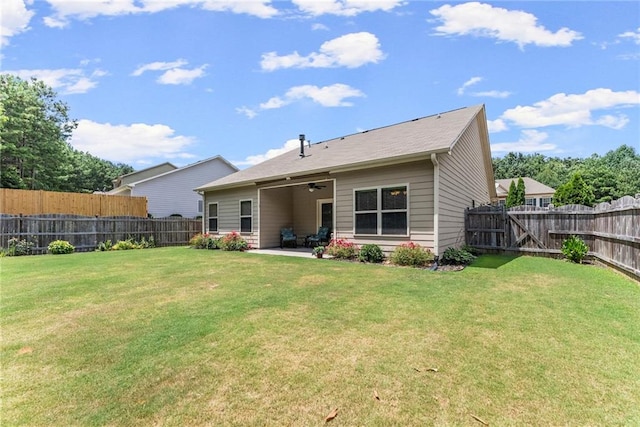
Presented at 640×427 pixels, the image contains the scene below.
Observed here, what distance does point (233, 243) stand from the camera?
484 inches

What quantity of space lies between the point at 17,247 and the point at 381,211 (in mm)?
13135

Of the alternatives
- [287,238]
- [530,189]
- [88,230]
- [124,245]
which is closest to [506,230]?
[287,238]

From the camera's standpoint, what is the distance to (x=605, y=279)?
233 inches

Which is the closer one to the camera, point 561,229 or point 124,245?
point 561,229

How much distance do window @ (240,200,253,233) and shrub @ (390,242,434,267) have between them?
6992mm

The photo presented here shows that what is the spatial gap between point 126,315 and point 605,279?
26.9 ft

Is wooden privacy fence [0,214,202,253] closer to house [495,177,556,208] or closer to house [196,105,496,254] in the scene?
house [196,105,496,254]

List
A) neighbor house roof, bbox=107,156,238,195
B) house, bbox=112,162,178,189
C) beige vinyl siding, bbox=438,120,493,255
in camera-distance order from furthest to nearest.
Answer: house, bbox=112,162,178,189, neighbor house roof, bbox=107,156,238,195, beige vinyl siding, bbox=438,120,493,255

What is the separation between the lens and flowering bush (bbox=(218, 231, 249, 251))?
12250mm

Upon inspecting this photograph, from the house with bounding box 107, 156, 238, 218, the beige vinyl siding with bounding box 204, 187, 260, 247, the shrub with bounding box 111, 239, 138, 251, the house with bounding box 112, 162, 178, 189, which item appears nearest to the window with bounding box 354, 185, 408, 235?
the beige vinyl siding with bounding box 204, 187, 260, 247

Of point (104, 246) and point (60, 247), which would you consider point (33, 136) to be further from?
point (60, 247)

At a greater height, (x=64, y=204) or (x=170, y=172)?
(x=170, y=172)

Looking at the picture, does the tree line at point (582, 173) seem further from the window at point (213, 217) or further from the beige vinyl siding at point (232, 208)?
the window at point (213, 217)

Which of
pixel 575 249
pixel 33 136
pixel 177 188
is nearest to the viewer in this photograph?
pixel 575 249
